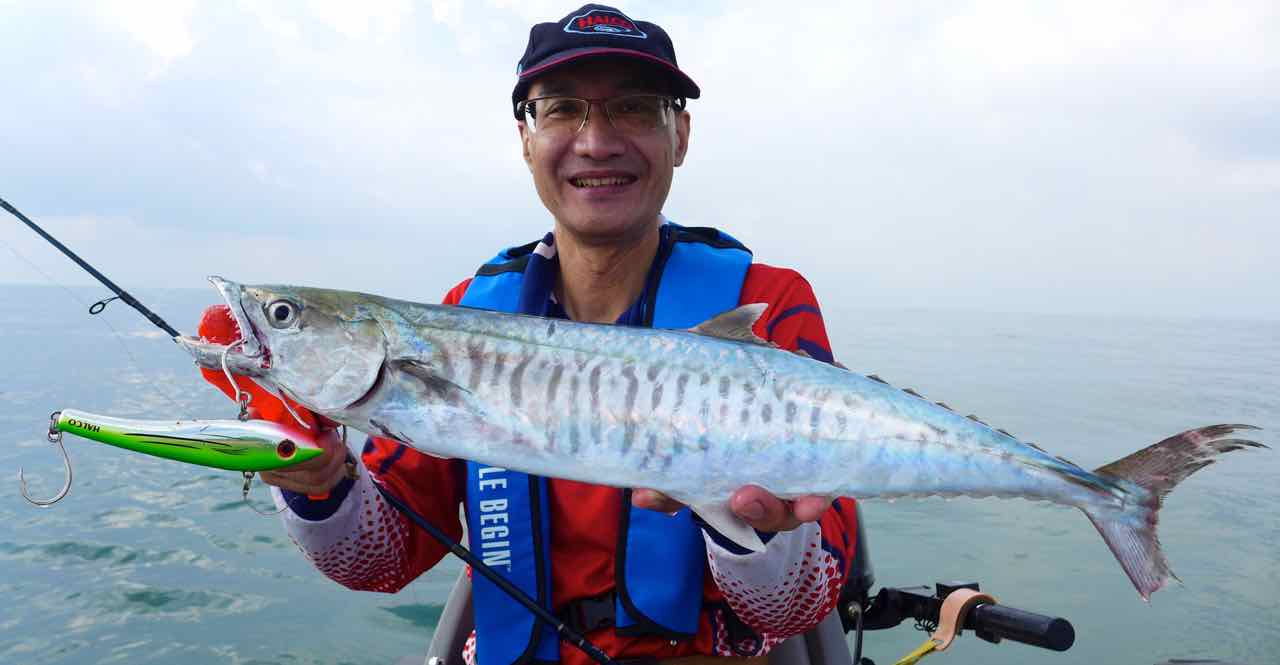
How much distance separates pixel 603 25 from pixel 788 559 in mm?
1884

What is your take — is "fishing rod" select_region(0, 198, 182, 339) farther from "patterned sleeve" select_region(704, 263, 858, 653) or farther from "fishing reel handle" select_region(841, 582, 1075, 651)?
"fishing reel handle" select_region(841, 582, 1075, 651)

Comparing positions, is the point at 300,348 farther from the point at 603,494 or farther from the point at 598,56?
the point at 598,56

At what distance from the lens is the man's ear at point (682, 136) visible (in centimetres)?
292

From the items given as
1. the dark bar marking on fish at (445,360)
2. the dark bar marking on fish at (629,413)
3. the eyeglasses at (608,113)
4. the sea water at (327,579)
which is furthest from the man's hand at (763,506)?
the sea water at (327,579)

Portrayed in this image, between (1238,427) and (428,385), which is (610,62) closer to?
(428,385)

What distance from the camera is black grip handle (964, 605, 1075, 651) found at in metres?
2.68

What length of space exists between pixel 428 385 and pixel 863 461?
1.19m

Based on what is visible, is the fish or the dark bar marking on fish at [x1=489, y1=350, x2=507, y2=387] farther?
the dark bar marking on fish at [x1=489, y1=350, x2=507, y2=387]

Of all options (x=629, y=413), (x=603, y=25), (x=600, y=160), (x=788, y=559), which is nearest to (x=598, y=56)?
(x=603, y=25)

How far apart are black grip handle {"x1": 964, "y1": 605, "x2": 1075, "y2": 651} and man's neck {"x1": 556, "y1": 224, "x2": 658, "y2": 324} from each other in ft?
6.14

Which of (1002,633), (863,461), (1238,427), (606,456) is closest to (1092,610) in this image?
(1002,633)

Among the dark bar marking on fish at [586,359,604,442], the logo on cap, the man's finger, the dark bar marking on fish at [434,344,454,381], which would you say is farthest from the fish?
the logo on cap

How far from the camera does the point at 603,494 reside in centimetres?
261

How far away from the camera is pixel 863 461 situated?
1999 millimetres
